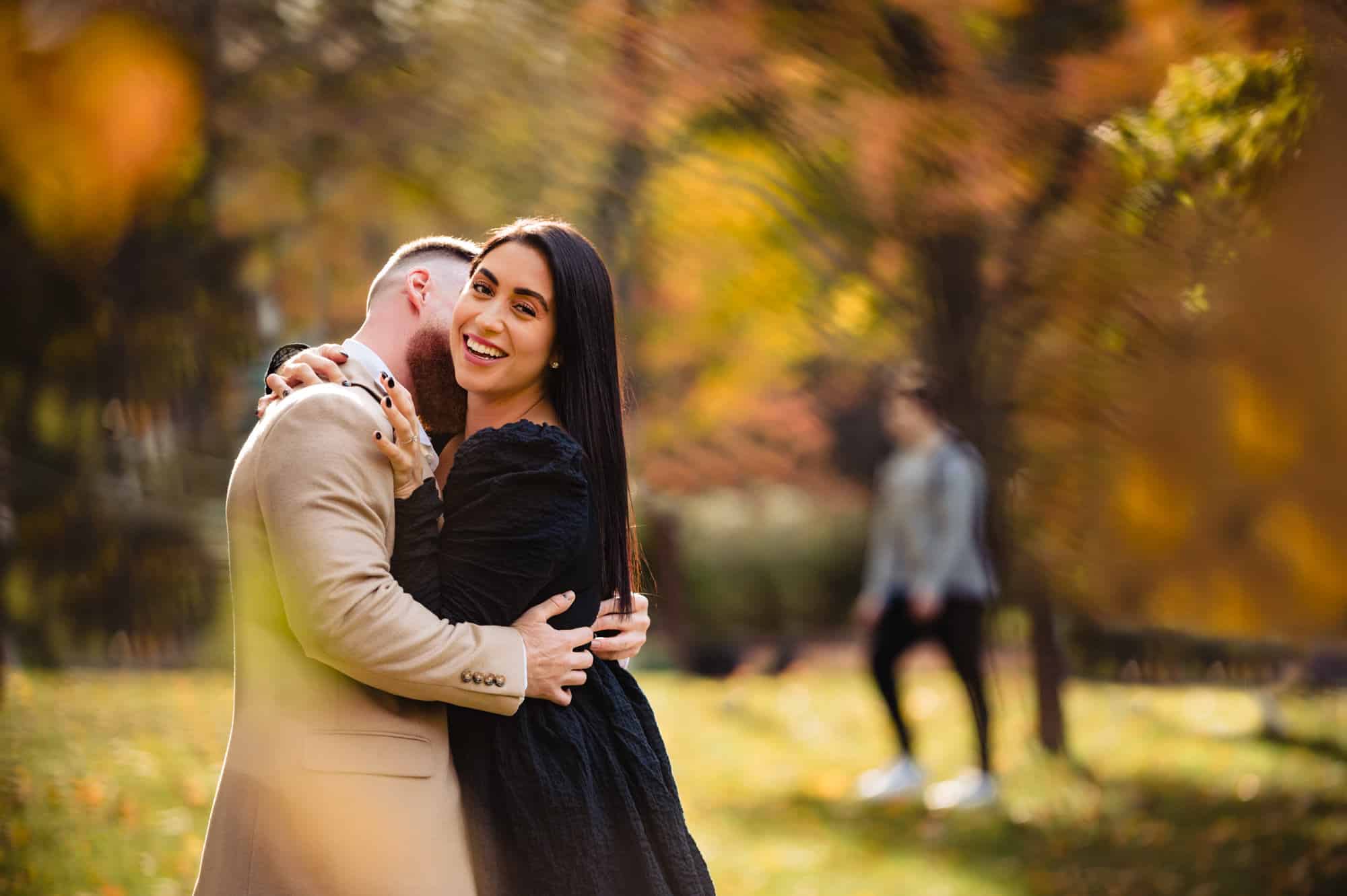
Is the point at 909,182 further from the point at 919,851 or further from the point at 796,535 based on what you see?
the point at 796,535

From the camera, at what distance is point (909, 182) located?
5707mm

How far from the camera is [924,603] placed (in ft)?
24.2

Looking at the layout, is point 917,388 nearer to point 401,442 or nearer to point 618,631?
point 618,631

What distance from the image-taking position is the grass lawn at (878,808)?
Answer: 5.60 m

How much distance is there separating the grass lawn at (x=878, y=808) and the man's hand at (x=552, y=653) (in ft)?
10.7

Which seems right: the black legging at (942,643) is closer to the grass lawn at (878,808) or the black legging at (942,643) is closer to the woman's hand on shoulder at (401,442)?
the grass lawn at (878,808)

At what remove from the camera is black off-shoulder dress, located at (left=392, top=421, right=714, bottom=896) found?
2324 mm

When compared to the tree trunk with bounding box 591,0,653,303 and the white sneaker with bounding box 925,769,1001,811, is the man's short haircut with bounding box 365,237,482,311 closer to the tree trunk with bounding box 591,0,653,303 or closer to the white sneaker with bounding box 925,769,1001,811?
the tree trunk with bounding box 591,0,653,303

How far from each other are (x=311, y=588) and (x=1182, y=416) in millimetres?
4365

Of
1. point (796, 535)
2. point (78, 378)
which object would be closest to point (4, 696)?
point (78, 378)

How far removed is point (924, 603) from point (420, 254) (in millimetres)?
5162

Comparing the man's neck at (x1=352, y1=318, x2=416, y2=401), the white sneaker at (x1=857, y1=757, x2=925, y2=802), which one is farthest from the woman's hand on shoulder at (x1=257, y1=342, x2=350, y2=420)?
the white sneaker at (x1=857, y1=757, x2=925, y2=802)

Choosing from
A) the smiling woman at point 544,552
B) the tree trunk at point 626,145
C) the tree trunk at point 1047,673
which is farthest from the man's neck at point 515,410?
the tree trunk at point 1047,673

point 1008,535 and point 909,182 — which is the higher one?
point 909,182
